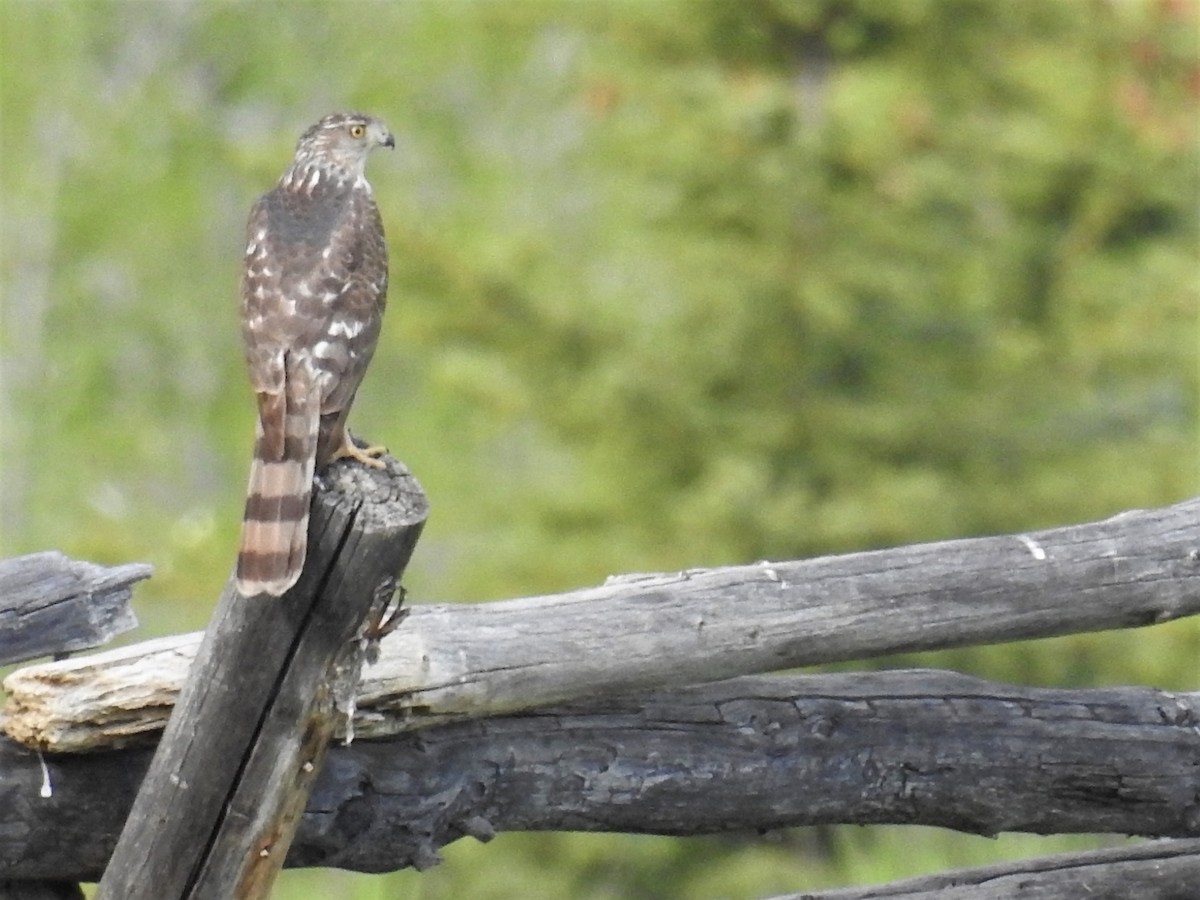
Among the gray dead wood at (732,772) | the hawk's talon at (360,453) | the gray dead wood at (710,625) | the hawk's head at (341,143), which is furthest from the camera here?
the hawk's head at (341,143)

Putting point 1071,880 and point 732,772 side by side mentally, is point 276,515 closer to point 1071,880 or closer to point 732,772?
point 732,772

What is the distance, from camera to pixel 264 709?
2.29 m

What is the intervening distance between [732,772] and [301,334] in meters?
1.06

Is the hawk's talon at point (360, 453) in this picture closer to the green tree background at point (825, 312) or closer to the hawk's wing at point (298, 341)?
the hawk's wing at point (298, 341)

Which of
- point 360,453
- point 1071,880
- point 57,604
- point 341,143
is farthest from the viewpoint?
point 341,143

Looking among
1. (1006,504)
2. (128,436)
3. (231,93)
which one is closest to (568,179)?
(231,93)

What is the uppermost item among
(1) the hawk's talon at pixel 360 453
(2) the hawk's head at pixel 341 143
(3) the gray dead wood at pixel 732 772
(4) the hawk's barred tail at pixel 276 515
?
(2) the hawk's head at pixel 341 143

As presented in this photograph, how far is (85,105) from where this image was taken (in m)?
14.5

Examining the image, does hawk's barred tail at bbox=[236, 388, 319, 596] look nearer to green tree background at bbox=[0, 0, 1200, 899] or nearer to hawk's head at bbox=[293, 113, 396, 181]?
hawk's head at bbox=[293, 113, 396, 181]

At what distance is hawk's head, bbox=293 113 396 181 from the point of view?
12.7ft

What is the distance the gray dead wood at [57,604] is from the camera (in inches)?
103

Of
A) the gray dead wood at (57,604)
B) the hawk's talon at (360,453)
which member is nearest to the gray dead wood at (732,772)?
the gray dead wood at (57,604)

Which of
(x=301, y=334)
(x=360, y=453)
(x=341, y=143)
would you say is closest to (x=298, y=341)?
(x=301, y=334)

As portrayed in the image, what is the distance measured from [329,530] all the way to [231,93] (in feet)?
46.6
